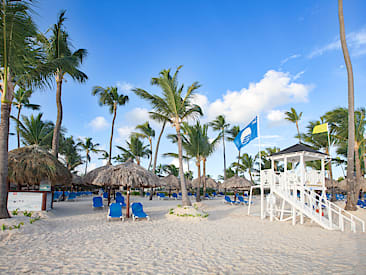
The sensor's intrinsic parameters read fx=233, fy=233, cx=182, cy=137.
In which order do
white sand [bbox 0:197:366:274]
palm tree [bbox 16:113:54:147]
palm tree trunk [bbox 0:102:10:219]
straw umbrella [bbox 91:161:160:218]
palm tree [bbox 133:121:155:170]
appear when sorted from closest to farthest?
white sand [bbox 0:197:366:274] < palm tree trunk [bbox 0:102:10:219] < straw umbrella [bbox 91:161:160:218] < palm tree [bbox 16:113:54:147] < palm tree [bbox 133:121:155:170]

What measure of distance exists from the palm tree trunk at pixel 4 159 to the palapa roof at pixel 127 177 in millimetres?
3628

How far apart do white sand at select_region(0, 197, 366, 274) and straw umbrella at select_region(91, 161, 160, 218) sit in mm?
2431

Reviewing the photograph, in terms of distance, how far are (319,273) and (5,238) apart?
21.9ft

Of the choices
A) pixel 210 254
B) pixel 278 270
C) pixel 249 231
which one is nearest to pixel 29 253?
pixel 210 254

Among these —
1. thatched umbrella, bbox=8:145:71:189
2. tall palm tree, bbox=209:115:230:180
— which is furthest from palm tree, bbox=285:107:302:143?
thatched umbrella, bbox=8:145:71:189

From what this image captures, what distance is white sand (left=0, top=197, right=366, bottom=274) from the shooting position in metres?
3.99

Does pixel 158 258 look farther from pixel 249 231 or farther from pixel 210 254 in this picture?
pixel 249 231

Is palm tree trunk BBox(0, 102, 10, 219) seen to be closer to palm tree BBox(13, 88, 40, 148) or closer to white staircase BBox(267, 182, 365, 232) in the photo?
white staircase BBox(267, 182, 365, 232)

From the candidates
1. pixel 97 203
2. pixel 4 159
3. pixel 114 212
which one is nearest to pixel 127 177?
pixel 114 212

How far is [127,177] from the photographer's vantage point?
9.99 m

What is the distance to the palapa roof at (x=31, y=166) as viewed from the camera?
9570 millimetres

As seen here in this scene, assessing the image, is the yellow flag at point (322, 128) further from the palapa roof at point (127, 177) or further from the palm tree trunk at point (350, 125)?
the palapa roof at point (127, 177)

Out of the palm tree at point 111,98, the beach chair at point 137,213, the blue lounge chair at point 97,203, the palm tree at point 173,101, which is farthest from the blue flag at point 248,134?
the palm tree at point 111,98

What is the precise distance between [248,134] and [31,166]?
10.3 m
